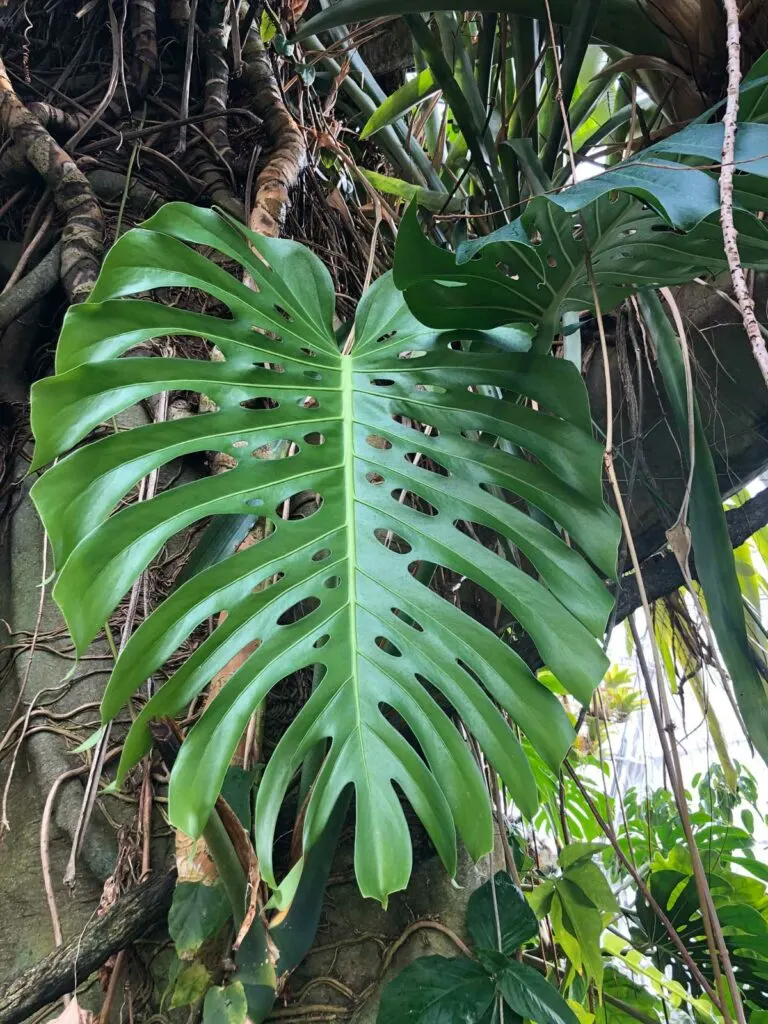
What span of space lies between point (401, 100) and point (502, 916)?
49.4 inches

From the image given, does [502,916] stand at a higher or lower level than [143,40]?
lower

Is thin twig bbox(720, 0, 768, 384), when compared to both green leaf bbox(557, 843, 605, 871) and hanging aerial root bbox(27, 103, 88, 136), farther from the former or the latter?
hanging aerial root bbox(27, 103, 88, 136)

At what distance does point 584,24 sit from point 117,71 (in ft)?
3.64

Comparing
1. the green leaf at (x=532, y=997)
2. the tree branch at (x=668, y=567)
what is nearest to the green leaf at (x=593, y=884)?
the green leaf at (x=532, y=997)

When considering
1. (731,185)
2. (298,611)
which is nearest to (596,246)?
(731,185)

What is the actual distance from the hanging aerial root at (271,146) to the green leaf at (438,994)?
104 centimetres

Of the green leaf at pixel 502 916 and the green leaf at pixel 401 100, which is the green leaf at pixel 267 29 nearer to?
the green leaf at pixel 401 100

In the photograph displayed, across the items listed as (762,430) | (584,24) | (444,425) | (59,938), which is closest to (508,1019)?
(59,938)

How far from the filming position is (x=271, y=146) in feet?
4.76

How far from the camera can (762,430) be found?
3.04 ft

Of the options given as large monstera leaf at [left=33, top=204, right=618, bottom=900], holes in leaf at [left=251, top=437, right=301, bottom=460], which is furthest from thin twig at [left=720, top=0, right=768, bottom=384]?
holes in leaf at [left=251, top=437, right=301, bottom=460]

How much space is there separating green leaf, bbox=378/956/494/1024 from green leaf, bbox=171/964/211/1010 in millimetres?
183

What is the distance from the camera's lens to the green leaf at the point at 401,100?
1.16 m

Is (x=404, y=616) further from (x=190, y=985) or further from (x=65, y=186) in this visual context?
(x=65, y=186)
